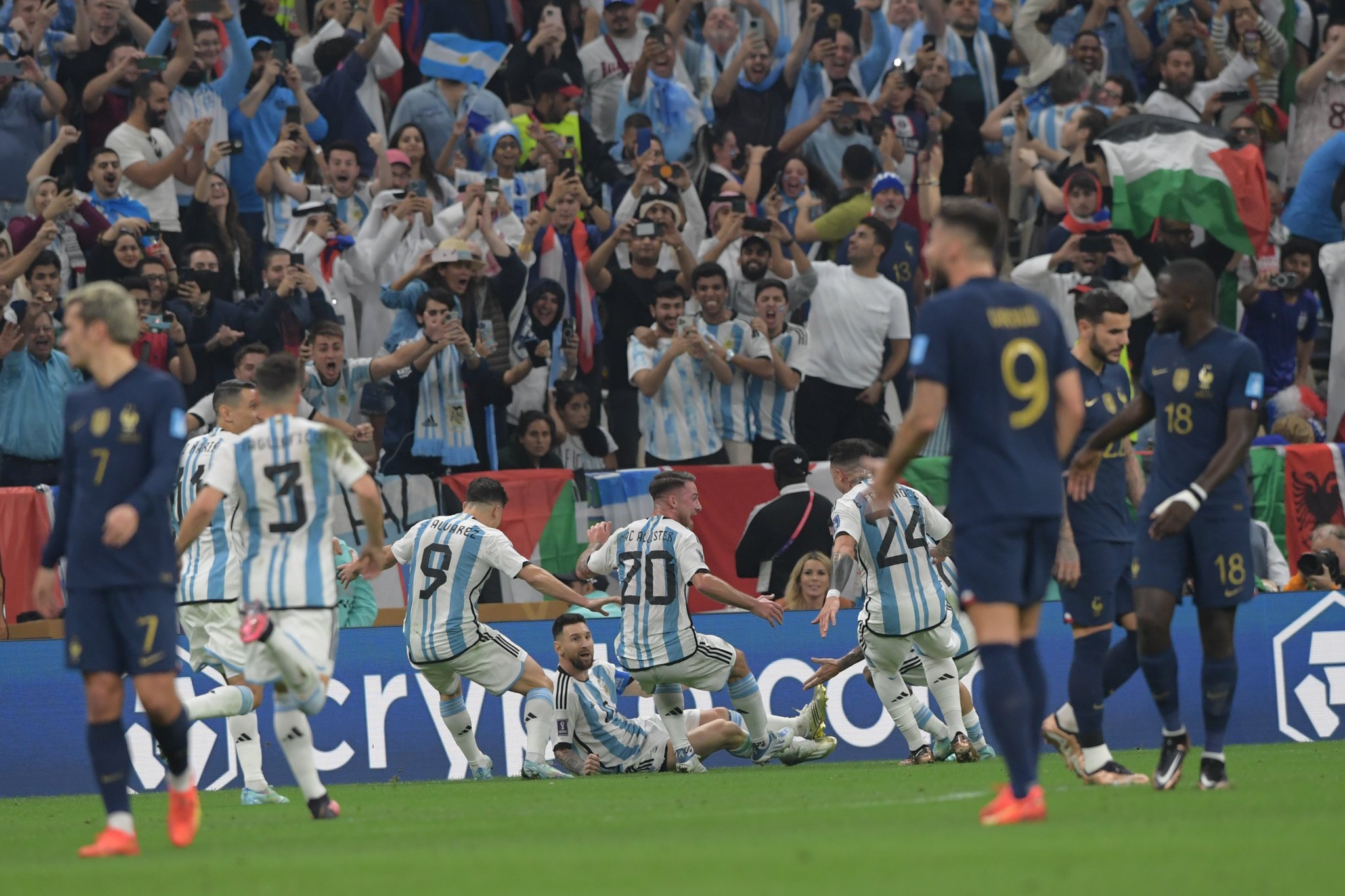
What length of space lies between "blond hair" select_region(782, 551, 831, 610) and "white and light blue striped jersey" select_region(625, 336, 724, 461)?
2127 millimetres

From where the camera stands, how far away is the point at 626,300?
17359mm

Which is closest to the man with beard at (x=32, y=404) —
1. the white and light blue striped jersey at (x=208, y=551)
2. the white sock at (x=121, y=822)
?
the white and light blue striped jersey at (x=208, y=551)

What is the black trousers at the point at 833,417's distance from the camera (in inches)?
683

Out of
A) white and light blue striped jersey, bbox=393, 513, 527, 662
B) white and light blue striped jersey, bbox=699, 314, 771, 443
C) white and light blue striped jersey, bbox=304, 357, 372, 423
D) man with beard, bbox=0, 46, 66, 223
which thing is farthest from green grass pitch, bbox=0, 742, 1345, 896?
man with beard, bbox=0, 46, 66, 223

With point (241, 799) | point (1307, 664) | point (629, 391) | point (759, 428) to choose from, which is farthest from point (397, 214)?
point (1307, 664)

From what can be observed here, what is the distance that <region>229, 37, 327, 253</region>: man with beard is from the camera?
1766 centimetres

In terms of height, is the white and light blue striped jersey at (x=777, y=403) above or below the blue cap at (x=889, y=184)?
below

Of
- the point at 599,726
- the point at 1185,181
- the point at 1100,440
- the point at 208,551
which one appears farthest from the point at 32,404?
the point at 1185,181

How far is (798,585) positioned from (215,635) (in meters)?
4.82

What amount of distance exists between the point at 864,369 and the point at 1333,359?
199 inches

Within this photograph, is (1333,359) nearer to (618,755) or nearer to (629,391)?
(629,391)

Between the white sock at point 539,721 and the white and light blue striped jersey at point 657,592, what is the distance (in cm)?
62

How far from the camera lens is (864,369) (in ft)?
57.0

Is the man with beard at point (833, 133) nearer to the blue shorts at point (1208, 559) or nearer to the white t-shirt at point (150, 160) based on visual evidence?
the white t-shirt at point (150, 160)
